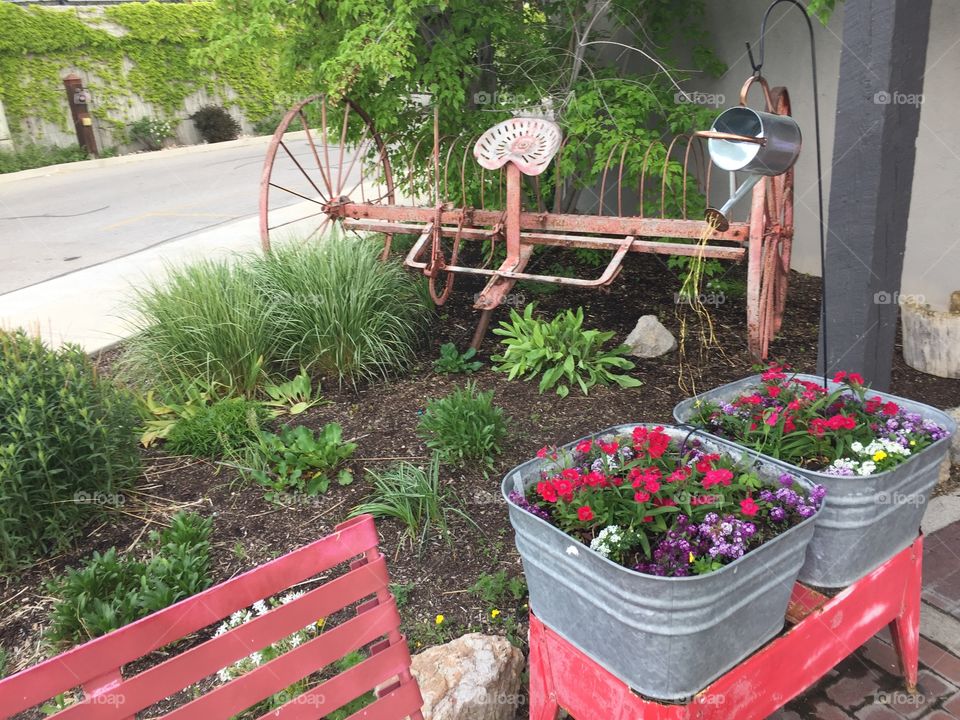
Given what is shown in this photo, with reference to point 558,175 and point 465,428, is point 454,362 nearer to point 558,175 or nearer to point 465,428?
point 465,428

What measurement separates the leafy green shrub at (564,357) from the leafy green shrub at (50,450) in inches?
75.2

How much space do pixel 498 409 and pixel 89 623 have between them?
1.74 meters

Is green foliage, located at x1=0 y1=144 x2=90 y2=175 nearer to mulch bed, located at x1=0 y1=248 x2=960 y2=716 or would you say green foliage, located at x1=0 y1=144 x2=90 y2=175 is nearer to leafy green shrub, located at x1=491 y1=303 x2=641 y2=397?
mulch bed, located at x1=0 y1=248 x2=960 y2=716

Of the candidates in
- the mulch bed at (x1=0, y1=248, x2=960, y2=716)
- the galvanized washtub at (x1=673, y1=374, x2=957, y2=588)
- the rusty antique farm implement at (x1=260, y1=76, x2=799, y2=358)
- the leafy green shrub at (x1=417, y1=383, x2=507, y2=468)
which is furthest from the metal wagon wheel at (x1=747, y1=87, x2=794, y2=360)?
the galvanized washtub at (x1=673, y1=374, x2=957, y2=588)

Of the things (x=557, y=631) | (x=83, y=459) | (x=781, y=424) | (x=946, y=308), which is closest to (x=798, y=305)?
(x=946, y=308)

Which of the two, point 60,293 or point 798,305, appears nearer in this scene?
point 798,305

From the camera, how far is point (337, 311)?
425 centimetres

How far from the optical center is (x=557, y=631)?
6.59 feet

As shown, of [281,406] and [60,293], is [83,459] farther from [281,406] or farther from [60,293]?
[60,293]

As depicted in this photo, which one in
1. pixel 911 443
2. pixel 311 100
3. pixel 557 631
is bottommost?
pixel 557 631

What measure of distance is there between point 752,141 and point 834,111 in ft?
12.6

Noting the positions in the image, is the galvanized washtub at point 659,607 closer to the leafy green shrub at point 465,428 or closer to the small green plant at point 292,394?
the leafy green shrub at point 465,428

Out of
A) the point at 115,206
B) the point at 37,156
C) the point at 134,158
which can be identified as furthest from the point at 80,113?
the point at 115,206

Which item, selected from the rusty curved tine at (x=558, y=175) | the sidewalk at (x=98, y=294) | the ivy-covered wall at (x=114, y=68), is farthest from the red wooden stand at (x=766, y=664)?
the ivy-covered wall at (x=114, y=68)
